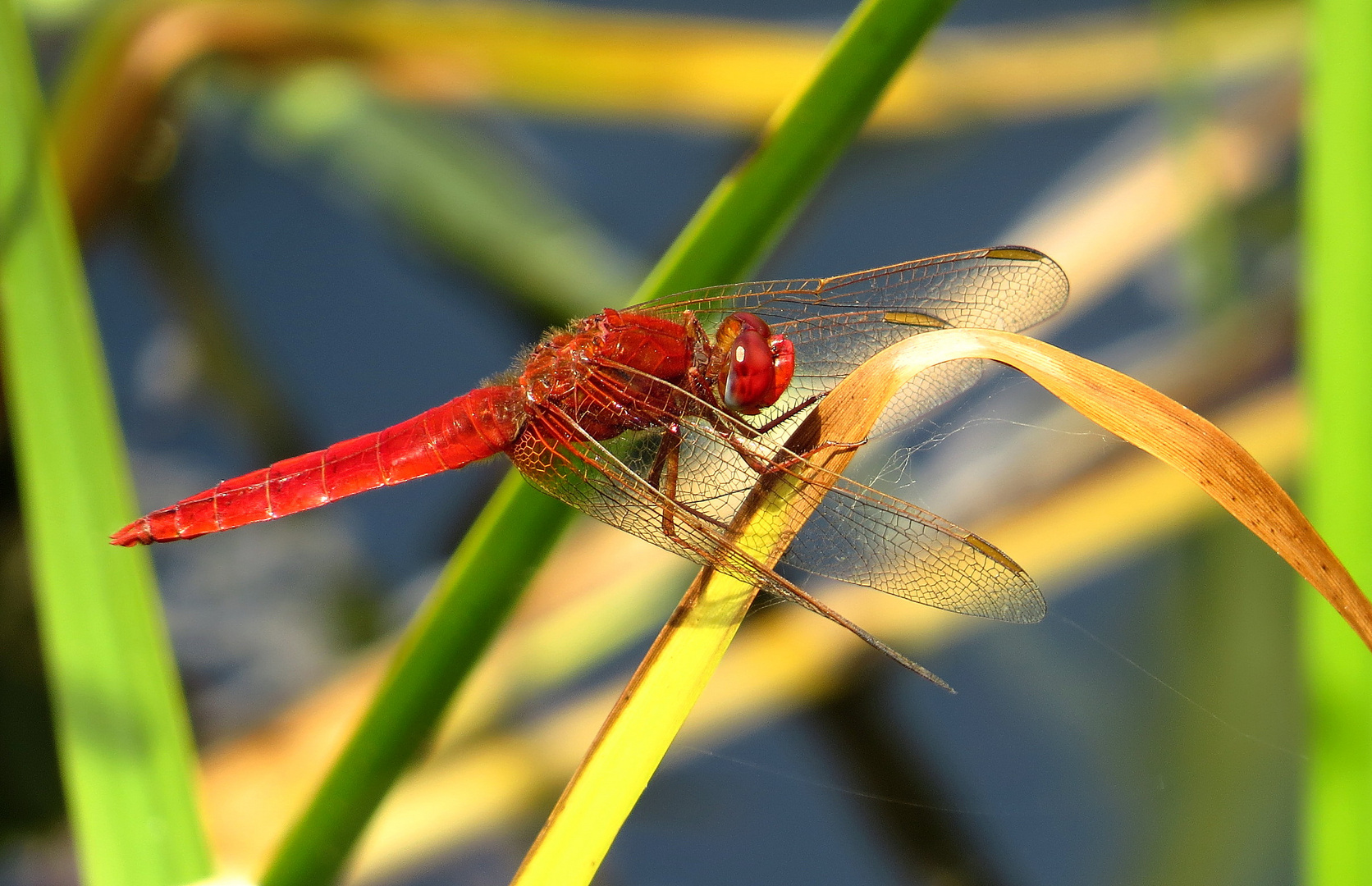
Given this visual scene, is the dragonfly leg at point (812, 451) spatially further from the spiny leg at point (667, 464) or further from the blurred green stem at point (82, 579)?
the blurred green stem at point (82, 579)

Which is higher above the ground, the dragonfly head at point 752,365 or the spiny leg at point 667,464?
the dragonfly head at point 752,365

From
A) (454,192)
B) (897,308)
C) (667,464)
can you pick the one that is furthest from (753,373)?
(454,192)

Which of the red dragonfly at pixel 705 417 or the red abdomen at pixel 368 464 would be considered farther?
the red abdomen at pixel 368 464

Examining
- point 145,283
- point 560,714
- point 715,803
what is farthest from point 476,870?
point 145,283

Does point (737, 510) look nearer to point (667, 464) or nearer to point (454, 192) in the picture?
point (667, 464)

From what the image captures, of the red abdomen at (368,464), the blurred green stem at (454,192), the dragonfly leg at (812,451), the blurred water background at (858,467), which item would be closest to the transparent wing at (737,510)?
the dragonfly leg at (812,451)

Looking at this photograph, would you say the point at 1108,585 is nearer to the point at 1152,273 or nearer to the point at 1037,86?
the point at 1152,273

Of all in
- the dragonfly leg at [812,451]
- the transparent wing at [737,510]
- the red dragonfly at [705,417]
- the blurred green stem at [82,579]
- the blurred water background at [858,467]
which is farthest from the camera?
the blurred water background at [858,467]
